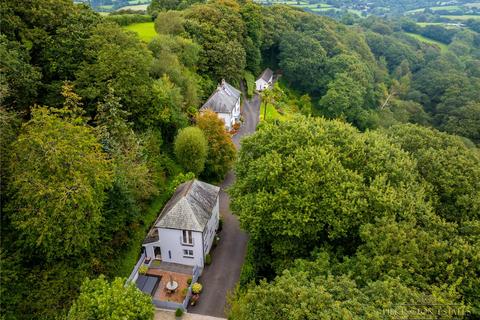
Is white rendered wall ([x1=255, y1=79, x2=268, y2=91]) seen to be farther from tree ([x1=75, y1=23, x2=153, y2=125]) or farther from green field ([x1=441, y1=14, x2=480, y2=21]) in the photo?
green field ([x1=441, y1=14, x2=480, y2=21])

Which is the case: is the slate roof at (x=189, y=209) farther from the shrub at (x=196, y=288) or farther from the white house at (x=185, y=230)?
the shrub at (x=196, y=288)

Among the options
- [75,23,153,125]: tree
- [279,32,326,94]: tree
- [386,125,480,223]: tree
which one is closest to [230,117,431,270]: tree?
[386,125,480,223]: tree

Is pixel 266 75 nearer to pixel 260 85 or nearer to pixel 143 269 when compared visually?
pixel 260 85

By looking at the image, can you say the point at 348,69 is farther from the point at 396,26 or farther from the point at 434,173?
the point at 396,26

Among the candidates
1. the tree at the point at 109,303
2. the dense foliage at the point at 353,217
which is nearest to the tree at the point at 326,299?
the dense foliage at the point at 353,217

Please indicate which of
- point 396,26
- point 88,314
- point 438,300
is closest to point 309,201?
point 438,300
